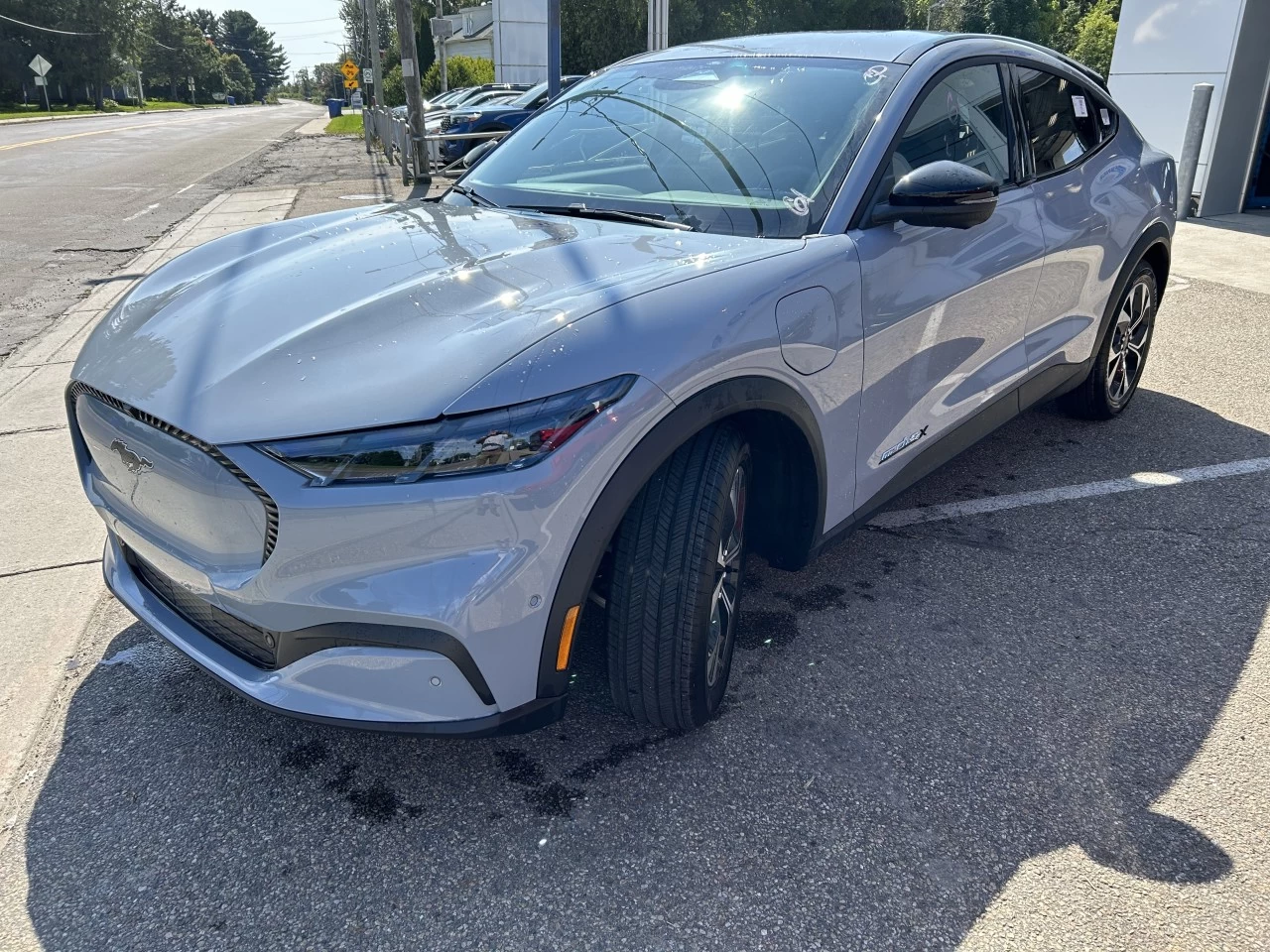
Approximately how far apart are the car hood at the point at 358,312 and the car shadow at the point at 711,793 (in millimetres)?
903

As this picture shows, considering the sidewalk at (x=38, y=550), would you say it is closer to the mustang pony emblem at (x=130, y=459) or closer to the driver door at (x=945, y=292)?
the mustang pony emblem at (x=130, y=459)

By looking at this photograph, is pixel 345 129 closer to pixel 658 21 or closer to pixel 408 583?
pixel 658 21

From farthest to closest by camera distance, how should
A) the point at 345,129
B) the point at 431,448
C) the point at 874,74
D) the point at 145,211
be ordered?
the point at 345,129 → the point at 145,211 → the point at 874,74 → the point at 431,448

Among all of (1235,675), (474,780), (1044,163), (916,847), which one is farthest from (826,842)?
(1044,163)

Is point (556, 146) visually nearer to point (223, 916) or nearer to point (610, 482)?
point (610, 482)

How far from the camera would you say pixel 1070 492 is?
3932 millimetres

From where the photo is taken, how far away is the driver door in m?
2.67

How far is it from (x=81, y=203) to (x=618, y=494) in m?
14.5

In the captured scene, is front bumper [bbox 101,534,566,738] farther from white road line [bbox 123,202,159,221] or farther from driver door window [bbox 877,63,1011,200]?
white road line [bbox 123,202,159,221]

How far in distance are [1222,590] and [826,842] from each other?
1.90 m

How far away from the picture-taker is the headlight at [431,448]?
1.82 m

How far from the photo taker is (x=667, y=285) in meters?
2.16

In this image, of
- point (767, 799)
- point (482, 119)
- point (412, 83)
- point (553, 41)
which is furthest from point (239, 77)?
point (767, 799)

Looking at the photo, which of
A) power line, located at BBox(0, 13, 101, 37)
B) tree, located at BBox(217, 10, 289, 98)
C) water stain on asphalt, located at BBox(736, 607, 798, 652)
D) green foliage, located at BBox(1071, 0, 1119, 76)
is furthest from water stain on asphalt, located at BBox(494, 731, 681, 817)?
tree, located at BBox(217, 10, 289, 98)
